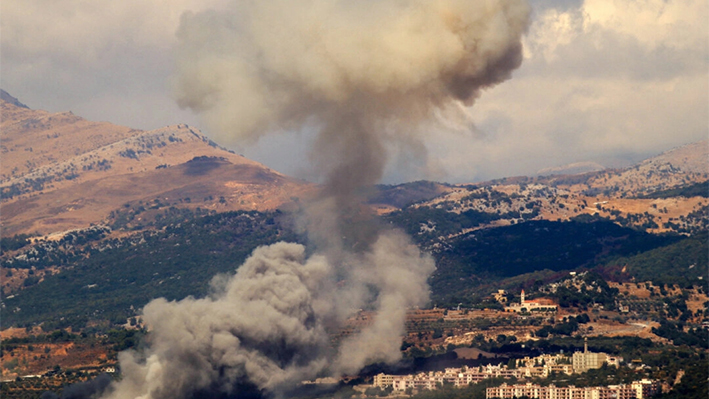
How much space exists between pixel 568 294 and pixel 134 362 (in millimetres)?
67456

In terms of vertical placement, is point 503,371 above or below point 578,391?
above

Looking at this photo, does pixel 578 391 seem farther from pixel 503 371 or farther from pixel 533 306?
pixel 533 306

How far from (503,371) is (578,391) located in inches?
495

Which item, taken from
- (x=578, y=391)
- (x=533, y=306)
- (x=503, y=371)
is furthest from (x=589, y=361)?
(x=533, y=306)

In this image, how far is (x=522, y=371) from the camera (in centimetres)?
11900

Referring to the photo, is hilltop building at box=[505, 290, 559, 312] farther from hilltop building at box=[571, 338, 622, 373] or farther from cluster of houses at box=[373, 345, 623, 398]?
hilltop building at box=[571, 338, 622, 373]

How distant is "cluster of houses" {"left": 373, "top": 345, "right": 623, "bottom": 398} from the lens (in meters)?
115

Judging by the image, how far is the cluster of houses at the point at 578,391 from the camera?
350 ft

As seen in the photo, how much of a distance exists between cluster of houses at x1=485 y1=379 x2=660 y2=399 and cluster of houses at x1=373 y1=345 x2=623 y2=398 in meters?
5.91

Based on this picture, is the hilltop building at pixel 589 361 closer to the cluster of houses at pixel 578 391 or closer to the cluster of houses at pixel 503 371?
the cluster of houses at pixel 503 371

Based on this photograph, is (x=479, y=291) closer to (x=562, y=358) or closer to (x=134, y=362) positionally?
(x=562, y=358)

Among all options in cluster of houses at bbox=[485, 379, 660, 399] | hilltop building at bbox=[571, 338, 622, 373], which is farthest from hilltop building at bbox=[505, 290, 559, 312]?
cluster of houses at bbox=[485, 379, 660, 399]

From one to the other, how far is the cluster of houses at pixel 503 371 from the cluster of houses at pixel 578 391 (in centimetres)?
591

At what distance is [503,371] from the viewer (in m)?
119
